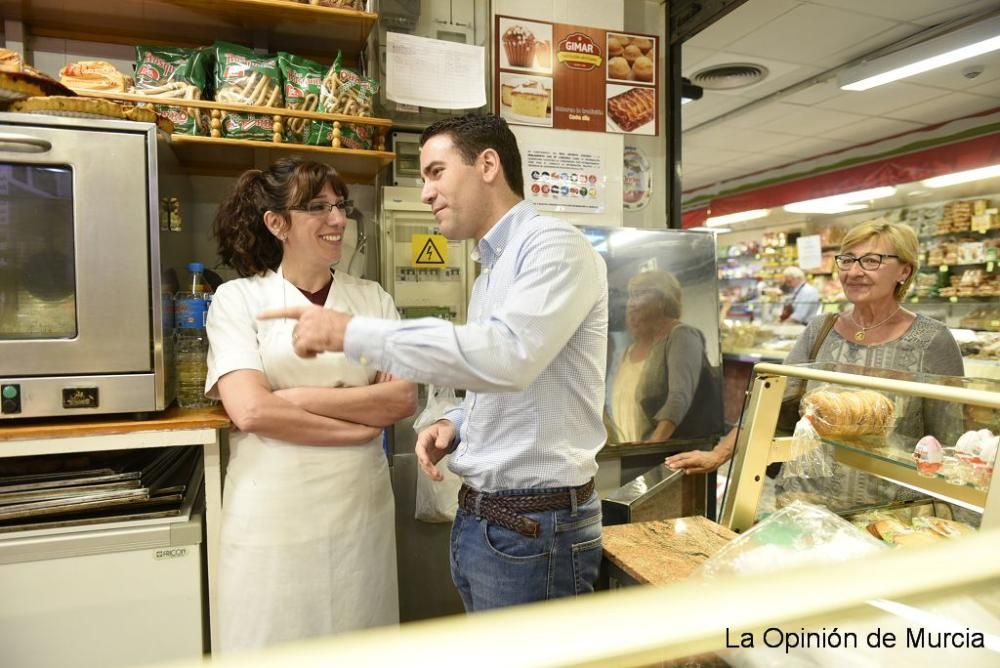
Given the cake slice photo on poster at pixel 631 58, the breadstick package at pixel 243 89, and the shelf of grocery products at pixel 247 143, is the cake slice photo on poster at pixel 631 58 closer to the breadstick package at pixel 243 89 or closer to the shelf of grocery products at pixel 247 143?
the shelf of grocery products at pixel 247 143

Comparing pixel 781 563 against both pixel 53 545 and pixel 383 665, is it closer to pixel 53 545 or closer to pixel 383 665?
pixel 383 665

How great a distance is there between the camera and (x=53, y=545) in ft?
5.39

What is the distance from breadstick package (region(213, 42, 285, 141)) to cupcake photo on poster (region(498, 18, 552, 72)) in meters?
1.01

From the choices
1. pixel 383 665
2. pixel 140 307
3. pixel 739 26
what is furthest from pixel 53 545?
pixel 739 26

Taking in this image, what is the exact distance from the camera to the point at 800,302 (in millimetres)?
8109

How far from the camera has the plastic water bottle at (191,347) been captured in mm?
1918

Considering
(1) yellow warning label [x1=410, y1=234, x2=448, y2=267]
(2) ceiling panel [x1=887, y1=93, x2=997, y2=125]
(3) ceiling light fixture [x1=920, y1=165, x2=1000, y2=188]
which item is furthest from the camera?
(3) ceiling light fixture [x1=920, y1=165, x2=1000, y2=188]

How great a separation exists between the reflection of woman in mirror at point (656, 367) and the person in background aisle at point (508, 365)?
1.24 metres

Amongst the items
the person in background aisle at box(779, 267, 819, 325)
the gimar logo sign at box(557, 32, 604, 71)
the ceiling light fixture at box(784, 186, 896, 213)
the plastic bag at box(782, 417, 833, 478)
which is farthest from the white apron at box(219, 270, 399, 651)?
the ceiling light fixture at box(784, 186, 896, 213)

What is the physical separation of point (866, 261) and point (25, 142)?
2.69 metres

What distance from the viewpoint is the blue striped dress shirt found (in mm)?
1159

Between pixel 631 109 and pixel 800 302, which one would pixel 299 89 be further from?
pixel 800 302

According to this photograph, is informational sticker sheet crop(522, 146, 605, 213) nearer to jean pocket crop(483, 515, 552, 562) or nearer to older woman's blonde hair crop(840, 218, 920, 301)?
older woman's blonde hair crop(840, 218, 920, 301)

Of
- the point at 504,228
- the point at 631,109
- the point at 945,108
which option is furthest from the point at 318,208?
the point at 945,108
